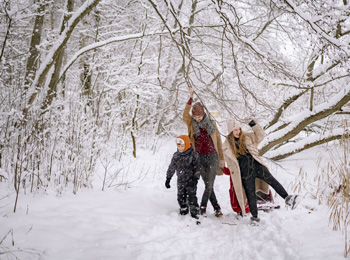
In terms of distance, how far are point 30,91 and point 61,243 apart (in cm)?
273

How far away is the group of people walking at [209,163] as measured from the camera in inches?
128

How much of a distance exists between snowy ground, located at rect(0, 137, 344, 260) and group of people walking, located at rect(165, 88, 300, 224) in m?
0.31

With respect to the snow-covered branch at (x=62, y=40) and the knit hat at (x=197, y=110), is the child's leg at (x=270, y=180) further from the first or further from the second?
the snow-covered branch at (x=62, y=40)

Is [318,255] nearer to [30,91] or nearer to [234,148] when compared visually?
[234,148]

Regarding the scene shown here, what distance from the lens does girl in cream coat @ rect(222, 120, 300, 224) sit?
10.5 feet

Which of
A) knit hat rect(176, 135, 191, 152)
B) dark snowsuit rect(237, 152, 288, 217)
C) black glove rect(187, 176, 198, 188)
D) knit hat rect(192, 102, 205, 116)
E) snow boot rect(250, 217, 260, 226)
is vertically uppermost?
knit hat rect(192, 102, 205, 116)

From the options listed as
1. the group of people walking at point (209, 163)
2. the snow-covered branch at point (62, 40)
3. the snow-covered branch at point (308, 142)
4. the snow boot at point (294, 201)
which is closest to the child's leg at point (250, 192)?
the group of people walking at point (209, 163)

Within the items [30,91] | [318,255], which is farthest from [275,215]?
[30,91]

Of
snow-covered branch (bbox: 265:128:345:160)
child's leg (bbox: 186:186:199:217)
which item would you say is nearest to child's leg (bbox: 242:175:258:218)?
child's leg (bbox: 186:186:199:217)

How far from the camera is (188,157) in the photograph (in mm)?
3342

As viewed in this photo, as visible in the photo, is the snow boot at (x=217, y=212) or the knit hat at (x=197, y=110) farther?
the snow boot at (x=217, y=212)

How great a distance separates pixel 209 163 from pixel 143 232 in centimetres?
139

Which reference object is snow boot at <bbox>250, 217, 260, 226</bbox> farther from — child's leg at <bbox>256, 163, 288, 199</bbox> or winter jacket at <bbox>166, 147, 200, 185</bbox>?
winter jacket at <bbox>166, 147, 200, 185</bbox>

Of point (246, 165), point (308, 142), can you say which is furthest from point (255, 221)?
point (308, 142)
